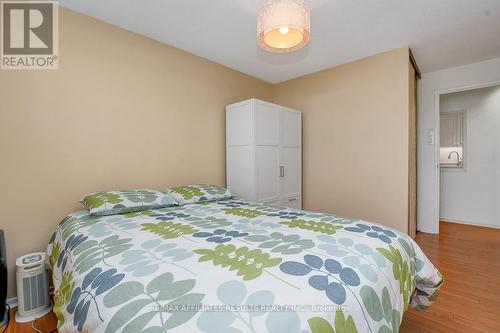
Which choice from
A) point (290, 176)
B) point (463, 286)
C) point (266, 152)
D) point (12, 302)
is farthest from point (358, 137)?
point (12, 302)

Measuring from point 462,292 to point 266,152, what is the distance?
7.54 ft

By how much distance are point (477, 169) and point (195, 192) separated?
468cm

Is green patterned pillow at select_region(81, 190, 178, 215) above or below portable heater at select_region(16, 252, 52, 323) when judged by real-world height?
above

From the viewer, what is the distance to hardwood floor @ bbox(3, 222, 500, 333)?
64.7 inches

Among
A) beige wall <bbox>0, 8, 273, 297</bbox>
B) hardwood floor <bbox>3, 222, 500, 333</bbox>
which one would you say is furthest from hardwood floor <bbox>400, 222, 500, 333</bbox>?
beige wall <bbox>0, 8, 273, 297</bbox>

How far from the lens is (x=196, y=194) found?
2404 mm

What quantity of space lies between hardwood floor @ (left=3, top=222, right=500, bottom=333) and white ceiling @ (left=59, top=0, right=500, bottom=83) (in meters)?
2.45

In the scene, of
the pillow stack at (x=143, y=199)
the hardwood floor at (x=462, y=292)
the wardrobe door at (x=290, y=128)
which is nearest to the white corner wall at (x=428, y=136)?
the hardwood floor at (x=462, y=292)

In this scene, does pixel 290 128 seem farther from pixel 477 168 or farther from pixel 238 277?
pixel 477 168

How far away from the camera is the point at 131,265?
1.00m

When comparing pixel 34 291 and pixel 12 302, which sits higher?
pixel 34 291

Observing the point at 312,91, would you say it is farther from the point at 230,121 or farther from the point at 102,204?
the point at 102,204

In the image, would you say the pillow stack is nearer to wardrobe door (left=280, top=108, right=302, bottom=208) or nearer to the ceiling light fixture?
wardrobe door (left=280, top=108, right=302, bottom=208)

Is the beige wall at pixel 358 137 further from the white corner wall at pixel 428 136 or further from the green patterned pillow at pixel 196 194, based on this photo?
the green patterned pillow at pixel 196 194
